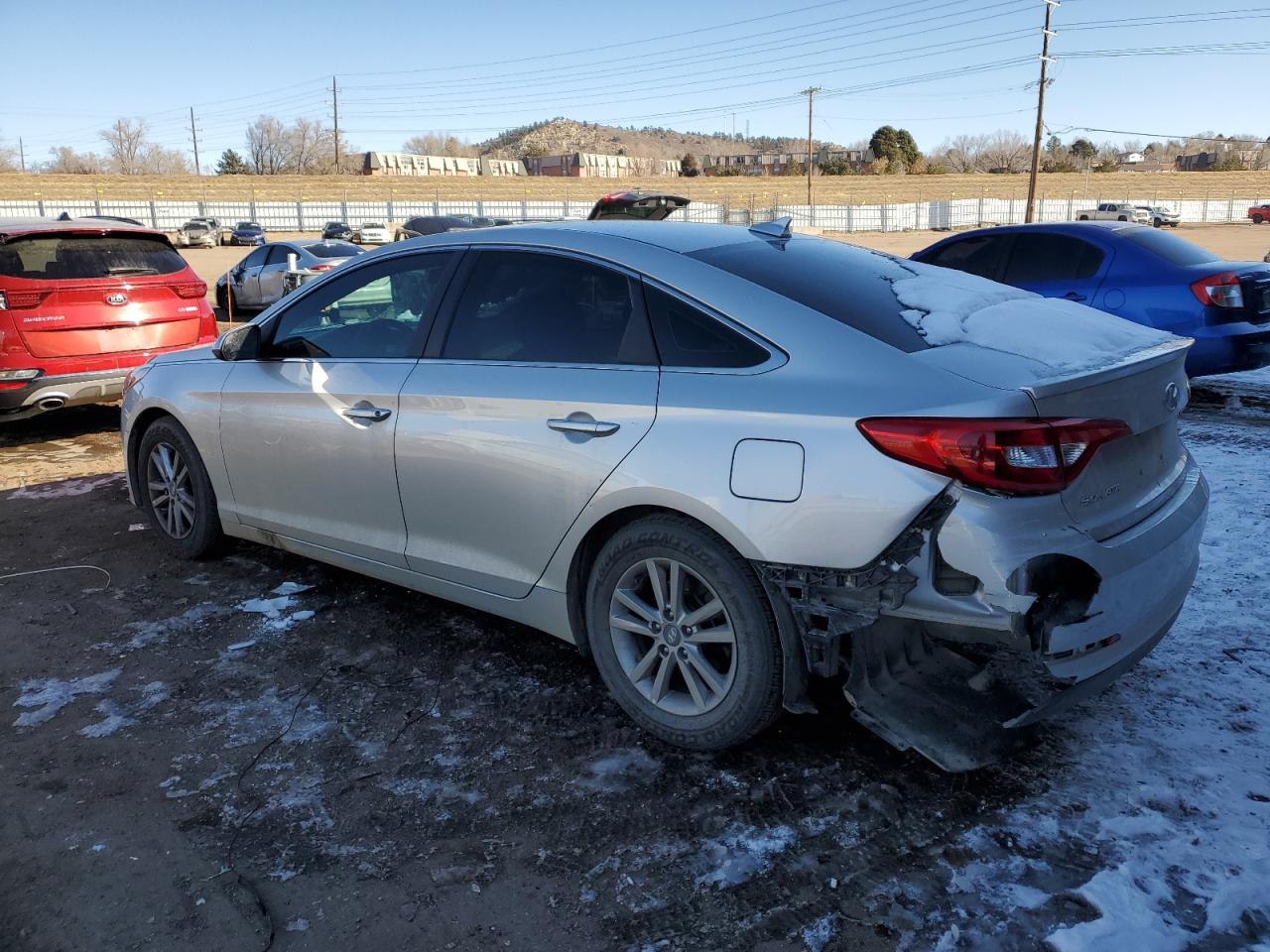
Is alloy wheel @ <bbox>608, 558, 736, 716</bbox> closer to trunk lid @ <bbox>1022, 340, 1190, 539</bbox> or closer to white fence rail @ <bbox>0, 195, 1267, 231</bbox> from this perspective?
trunk lid @ <bbox>1022, 340, 1190, 539</bbox>

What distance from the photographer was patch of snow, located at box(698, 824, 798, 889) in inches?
96.5

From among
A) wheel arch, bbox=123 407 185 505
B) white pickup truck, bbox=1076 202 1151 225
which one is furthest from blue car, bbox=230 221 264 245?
white pickup truck, bbox=1076 202 1151 225

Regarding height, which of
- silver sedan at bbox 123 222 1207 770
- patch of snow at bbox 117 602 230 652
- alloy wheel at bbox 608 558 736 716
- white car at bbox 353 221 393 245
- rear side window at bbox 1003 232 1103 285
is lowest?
patch of snow at bbox 117 602 230 652

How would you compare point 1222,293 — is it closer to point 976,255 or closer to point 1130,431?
point 976,255

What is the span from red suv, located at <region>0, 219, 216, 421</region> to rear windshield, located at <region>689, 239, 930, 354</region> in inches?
224

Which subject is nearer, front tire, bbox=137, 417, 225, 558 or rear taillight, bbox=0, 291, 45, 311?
front tire, bbox=137, 417, 225, 558

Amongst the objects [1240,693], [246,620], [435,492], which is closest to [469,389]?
[435,492]

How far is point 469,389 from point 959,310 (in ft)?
5.43

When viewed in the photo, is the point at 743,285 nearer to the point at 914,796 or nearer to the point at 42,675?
the point at 914,796

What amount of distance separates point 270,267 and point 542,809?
1553cm

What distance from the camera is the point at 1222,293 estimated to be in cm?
705

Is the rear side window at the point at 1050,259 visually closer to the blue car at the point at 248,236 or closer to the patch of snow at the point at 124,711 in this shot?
the patch of snow at the point at 124,711

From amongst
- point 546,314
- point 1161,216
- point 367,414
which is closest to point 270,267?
point 367,414

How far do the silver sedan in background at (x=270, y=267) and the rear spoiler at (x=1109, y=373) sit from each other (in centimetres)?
1462
